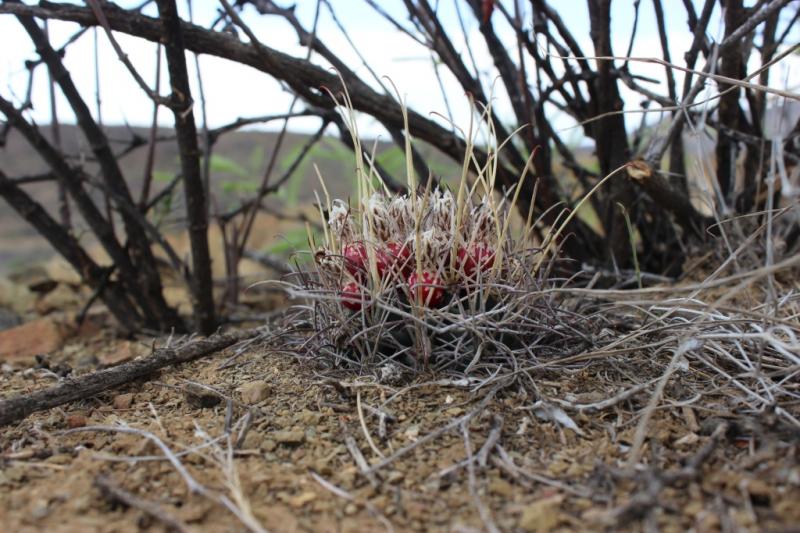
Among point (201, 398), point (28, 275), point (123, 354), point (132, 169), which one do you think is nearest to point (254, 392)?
point (201, 398)

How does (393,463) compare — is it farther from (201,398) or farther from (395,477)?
(201,398)

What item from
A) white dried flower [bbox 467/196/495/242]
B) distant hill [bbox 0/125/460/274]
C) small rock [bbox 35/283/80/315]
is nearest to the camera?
white dried flower [bbox 467/196/495/242]

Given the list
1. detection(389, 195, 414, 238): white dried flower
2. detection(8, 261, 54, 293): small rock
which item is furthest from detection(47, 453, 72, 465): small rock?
detection(8, 261, 54, 293): small rock

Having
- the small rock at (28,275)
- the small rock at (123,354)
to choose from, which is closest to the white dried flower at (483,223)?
the small rock at (123,354)

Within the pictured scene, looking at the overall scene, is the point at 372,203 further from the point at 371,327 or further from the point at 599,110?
the point at 599,110

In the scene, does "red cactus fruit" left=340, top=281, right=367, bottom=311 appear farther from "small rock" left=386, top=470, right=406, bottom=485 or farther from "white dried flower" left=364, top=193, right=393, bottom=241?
"small rock" left=386, top=470, right=406, bottom=485

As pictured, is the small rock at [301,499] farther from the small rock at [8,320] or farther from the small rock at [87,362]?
the small rock at [8,320]
